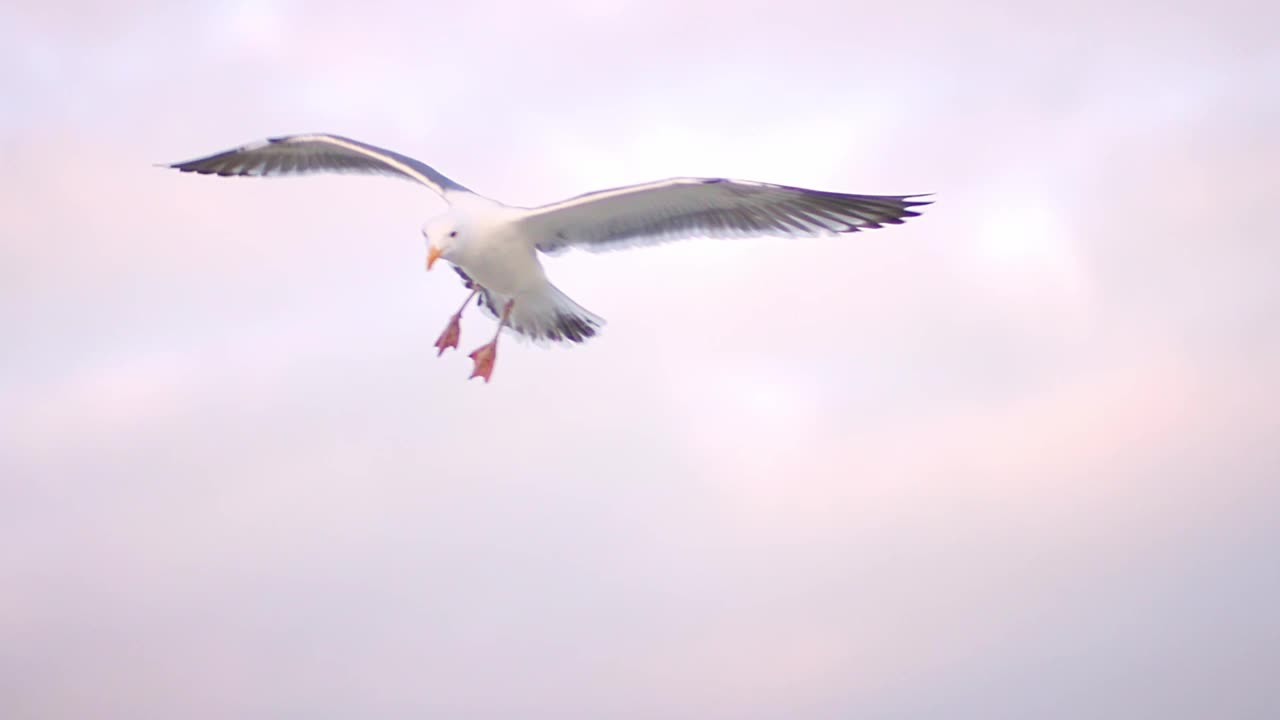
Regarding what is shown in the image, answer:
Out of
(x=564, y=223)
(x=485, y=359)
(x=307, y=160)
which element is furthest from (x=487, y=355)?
(x=307, y=160)

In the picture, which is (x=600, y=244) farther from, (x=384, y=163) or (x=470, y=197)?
(x=384, y=163)

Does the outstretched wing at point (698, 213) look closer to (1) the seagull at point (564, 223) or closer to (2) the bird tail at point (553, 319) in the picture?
(1) the seagull at point (564, 223)

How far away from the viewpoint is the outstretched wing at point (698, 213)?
29.8 ft

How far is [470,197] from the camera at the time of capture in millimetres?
9836

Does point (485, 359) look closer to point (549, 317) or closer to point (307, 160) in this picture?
point (549, 317)

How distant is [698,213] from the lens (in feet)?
31.9

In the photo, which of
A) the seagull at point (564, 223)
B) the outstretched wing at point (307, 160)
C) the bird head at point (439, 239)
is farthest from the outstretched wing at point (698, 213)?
the outstretched wing at point (307, 160)

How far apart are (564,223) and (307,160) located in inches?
113

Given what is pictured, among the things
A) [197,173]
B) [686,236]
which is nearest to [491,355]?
[686,236]

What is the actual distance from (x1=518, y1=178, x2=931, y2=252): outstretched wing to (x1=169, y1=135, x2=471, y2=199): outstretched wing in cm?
135

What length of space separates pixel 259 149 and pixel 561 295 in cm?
290

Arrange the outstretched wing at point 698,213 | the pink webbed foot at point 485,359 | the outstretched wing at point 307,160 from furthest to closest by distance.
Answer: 1. the outstretched wing at point 307,160
2. the pink webbed foot at point 485,359
3. the outstretched wing at point 698,213

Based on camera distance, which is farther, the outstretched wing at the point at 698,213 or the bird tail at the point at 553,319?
the bird tail at the point at 553,319

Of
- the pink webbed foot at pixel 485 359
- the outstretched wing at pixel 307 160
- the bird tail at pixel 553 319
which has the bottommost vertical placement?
the pink webbed foot at pixel 485 359
